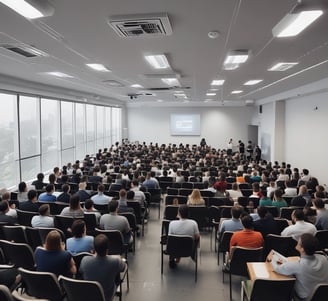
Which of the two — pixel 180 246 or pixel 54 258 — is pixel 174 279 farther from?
pixel 54 258

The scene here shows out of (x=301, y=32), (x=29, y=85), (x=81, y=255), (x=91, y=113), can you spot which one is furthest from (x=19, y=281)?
(x=91, y=113)

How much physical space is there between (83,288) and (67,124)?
1217 cm

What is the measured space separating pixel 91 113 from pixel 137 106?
6.52 meters

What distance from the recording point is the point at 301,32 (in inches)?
171

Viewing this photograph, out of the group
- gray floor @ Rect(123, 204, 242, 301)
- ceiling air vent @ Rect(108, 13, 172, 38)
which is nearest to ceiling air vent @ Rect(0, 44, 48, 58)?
ceiling air vent @ Rect(108, 13, 172, 38)

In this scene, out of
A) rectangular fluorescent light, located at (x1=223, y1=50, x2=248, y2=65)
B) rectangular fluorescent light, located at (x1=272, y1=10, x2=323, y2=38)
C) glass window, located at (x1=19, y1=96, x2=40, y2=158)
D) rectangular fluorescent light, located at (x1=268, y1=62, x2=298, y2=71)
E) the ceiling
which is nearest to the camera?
the ceiling

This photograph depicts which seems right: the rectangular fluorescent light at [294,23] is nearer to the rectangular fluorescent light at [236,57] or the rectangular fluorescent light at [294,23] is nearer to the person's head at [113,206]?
the rectangular fluorescent light at [236,57]

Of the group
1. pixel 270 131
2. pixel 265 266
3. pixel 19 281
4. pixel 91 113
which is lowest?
pixel 19 281

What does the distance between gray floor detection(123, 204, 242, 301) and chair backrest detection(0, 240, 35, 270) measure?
1.42 meters

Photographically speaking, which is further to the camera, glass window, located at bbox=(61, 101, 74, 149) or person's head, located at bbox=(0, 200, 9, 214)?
glass window, located at bbox=(61, 101, 74, 149)

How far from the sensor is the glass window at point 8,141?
29.5ft

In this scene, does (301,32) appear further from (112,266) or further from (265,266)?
(112,266)

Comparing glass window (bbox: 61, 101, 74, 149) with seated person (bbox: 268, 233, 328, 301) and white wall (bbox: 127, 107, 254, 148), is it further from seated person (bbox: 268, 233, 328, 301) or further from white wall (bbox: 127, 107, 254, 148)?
seated person (bbox: 268, 233, 328, 301)

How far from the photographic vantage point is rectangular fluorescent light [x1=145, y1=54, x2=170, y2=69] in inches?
235
